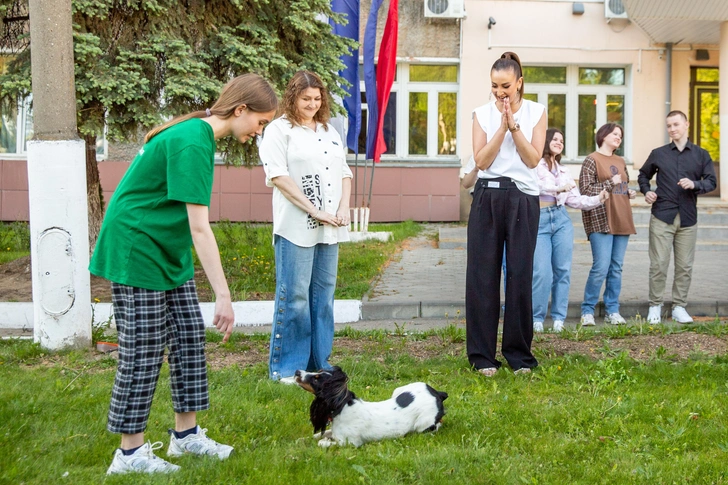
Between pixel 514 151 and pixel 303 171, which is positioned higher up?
pixel 514 151

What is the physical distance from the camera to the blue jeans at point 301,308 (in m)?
5.38

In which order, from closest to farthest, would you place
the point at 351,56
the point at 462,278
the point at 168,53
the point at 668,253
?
the point at 668,253 < the point at 168,53 < the point at 462,278 < the point at 351,56

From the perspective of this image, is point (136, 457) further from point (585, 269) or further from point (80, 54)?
point (585, 269)

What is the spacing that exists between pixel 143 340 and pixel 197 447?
62cm

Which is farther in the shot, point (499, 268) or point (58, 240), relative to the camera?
point (58, 240)

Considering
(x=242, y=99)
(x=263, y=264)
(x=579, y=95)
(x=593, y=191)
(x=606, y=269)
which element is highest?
(x=579, y=95)

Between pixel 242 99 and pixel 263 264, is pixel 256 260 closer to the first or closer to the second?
pixel 263 264

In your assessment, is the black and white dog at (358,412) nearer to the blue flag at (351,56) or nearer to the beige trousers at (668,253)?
the beige trousers at (668,253)

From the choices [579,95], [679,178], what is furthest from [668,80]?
[679,178]

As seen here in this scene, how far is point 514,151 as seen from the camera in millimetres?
5578

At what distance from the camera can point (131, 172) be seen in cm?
361

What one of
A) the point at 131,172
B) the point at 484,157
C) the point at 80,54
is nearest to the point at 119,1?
the point at 80,54

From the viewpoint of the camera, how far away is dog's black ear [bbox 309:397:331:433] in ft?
13.5

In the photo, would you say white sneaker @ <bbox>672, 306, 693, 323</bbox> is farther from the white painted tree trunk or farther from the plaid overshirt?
the white painted tree trunk
